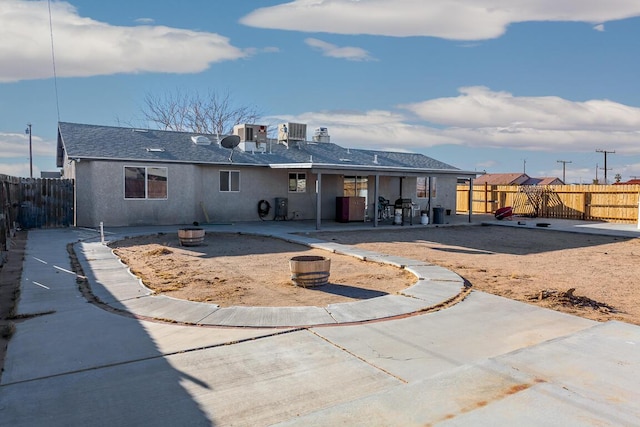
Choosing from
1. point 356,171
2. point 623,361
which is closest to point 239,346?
point 623,361

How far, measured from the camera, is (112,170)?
56.0ft

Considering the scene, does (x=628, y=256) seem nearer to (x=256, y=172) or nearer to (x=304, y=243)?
(x=304, y=243)

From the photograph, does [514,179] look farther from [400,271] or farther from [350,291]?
[350,291]

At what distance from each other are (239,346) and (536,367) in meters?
2.93

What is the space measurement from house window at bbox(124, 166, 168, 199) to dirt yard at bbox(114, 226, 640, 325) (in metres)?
3.47

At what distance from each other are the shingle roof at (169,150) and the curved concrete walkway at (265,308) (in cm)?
892

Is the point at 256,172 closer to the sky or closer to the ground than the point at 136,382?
closer to the sky

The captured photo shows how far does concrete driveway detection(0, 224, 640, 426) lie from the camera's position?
141 inches

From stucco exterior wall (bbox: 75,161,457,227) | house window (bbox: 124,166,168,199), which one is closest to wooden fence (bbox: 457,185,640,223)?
stucco exterior wall (bbox: 75,161,457,227)

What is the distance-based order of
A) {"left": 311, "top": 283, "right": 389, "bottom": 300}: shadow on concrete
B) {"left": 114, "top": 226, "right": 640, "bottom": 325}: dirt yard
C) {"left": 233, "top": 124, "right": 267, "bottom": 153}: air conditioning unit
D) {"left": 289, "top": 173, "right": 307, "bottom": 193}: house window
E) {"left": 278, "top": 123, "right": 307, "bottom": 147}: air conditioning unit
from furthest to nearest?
{"left": 278, "top": 123, "right": 307, "bottom": 147}: air conditioning unit < {"left": 233, "top": 124, "right": 267, "bottom": 153}: air conditioning unit < {"left": 289, "top": 173, "right": 307, "bottom": 193}: house window < {"left": 311, "top": 283, "right": 389, "bottom": 300}: shadow on concrete < {"left": 114, "top": 226, "right": 640, "bottom": 325}: dirt yard

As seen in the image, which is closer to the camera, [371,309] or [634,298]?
[371,309]

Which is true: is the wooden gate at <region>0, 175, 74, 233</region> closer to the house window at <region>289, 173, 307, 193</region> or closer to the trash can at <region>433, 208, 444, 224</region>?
the house window at <region>289, 173, 307, 193</region>

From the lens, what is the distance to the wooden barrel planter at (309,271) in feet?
26.0

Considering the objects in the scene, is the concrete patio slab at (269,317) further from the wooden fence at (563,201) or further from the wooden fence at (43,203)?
the wooden fence at (563,201)
